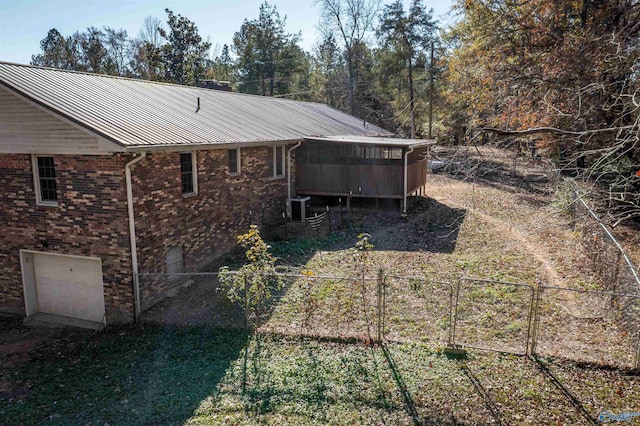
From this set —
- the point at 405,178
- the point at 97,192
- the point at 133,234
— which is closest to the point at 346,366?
→ the point at 133,234

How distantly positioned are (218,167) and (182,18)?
1571 inches

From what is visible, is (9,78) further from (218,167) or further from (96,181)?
(218,167)

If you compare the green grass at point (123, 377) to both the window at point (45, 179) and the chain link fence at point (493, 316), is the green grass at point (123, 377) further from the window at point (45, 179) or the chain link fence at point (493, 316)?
the chain link fence at point (493, 316)

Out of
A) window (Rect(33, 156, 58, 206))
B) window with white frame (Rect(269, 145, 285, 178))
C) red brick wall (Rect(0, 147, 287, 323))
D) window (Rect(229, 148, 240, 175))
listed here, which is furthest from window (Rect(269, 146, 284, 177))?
window (Rect(33, 156, 58, 206))

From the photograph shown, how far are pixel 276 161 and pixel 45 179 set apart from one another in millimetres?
8294

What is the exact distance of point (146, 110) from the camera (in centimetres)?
1248

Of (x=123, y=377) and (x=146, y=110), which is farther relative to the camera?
(x=146, y=110)

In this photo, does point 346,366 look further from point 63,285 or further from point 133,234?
point 63,285

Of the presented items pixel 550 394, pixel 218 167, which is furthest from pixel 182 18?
pixel 550 394

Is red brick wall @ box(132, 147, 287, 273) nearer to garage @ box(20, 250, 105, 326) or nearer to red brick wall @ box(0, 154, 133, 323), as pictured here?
red brick wall @ box(0, 154, 133, 323)

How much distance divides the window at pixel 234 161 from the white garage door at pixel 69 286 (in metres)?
5.22

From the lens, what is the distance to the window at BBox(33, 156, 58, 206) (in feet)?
35.2

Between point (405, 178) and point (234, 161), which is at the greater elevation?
point (234, 161)

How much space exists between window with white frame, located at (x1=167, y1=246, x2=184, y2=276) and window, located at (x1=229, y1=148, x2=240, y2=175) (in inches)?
141
